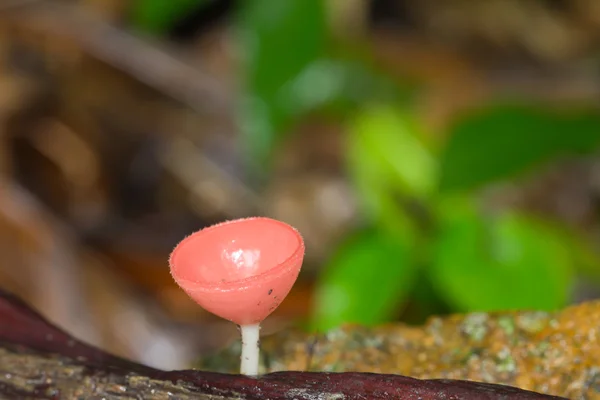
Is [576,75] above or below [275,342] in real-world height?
above

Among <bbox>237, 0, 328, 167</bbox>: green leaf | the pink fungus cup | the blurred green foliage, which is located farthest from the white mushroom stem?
<bbox>237, 0, 328, 167</bbox>: green leaf

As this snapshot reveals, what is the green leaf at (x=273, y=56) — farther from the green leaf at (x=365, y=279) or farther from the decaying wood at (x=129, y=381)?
the decaying wood at (x=129, y=381)

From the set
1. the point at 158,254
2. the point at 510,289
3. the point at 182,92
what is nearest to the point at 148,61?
the point at 182,92

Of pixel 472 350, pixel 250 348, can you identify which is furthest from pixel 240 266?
pixel 472 350

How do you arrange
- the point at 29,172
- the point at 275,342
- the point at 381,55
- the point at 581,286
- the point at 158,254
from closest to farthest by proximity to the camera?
1. the point at 275,342
2. the point at 581,286
3. the point at 158,254
4. the point at 29,172
5. the point at 381,55

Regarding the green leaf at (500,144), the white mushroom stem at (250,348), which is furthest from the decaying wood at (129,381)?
the green leaf at (500,144)

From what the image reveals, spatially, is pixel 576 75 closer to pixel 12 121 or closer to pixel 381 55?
pixel 381 55

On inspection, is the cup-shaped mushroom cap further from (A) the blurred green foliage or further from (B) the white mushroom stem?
(A) the blurred green foliage
